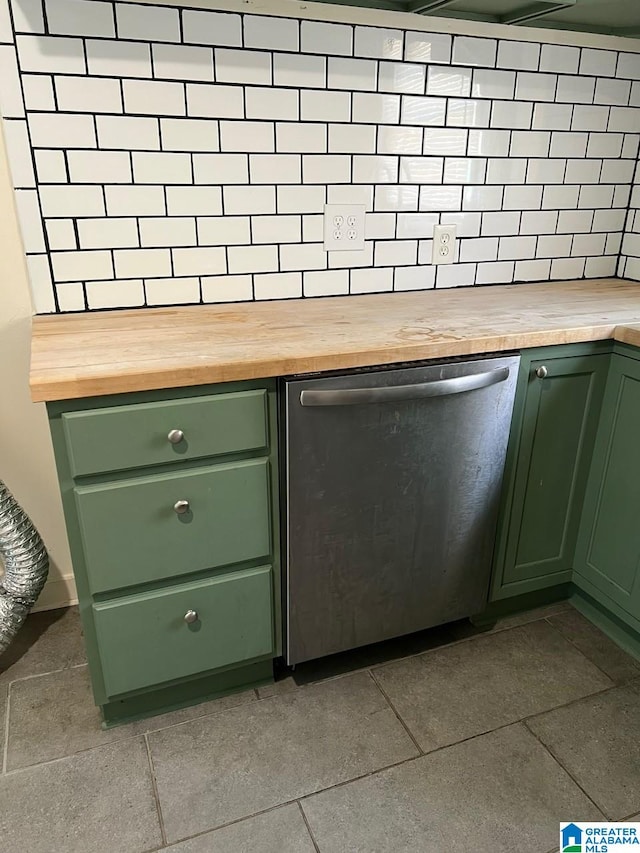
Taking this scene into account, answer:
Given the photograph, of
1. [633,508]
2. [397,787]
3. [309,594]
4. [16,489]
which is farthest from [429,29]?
[397,787]

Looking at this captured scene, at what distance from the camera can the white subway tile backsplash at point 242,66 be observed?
163 cm

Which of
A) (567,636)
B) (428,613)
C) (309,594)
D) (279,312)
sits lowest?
(567,636)

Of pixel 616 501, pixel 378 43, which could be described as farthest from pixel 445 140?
pixel 616 501

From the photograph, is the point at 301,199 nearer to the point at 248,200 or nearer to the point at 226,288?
the point at 248,200

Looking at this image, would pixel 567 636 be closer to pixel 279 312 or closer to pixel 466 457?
pixel 466 457

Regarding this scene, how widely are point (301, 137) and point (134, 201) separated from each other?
50 centimetres

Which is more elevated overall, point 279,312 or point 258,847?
point 279,312

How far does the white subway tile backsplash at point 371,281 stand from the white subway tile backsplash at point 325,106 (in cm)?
44

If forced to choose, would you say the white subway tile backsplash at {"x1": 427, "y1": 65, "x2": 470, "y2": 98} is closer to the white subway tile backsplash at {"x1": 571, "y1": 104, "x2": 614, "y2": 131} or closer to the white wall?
the white subway tile backsplash at {"x1": 571, "y1": 104, "x2": 614, "y2": 131}

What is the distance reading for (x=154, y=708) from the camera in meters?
1.60

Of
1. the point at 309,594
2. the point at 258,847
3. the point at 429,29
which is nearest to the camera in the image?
the point at 258,847

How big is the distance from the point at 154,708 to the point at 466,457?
1.01 meters

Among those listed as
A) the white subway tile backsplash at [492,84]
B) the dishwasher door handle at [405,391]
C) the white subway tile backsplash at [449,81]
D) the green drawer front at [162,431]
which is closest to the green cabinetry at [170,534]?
the green drawer front at [162,431]

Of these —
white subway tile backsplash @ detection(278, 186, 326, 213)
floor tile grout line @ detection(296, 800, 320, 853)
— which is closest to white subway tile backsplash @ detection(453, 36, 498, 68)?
white subway tile backsplash @ detection(278, 186, 326, 213)
